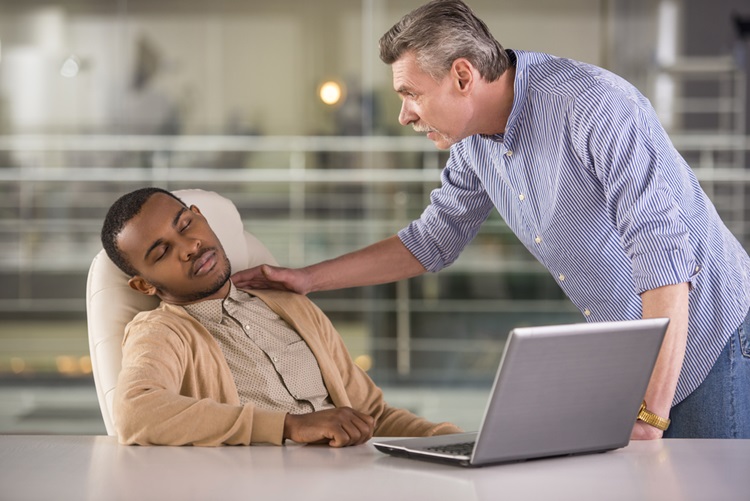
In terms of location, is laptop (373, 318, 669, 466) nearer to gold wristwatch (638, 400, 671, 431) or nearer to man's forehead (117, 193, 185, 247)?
gold wristwatch (638, 400, 671, 431)

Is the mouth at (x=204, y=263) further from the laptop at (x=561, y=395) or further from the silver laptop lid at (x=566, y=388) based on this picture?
the silver laptop lid at (x=566, y=388)

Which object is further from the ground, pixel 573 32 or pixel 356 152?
pixel 573 32

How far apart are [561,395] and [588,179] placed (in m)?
0.53

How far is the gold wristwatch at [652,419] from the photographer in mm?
1424

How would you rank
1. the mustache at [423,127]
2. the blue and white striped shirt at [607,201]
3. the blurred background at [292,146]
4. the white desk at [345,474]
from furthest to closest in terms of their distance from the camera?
the blurred background at [292,146] < the mustache at [423,127] < the blue and white striped shirt at [607,201] < the white desk at [345,474]

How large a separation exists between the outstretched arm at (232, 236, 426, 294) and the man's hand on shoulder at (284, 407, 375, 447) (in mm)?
596

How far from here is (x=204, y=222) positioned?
1858 millimetres

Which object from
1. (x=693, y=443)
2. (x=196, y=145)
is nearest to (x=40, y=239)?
(x=196, y=145)

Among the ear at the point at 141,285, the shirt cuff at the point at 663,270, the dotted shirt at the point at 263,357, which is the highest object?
the shirt cuff at the point at 663,270

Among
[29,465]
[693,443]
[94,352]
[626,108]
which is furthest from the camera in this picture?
[94,352]

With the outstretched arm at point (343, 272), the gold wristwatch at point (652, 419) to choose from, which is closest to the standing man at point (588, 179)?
the gold wristwatch at point (652, 419)

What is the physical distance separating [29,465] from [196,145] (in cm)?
321

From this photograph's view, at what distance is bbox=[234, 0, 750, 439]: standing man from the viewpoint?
60.1 inches

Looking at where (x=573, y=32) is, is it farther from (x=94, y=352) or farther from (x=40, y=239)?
(x=94, y=352)
